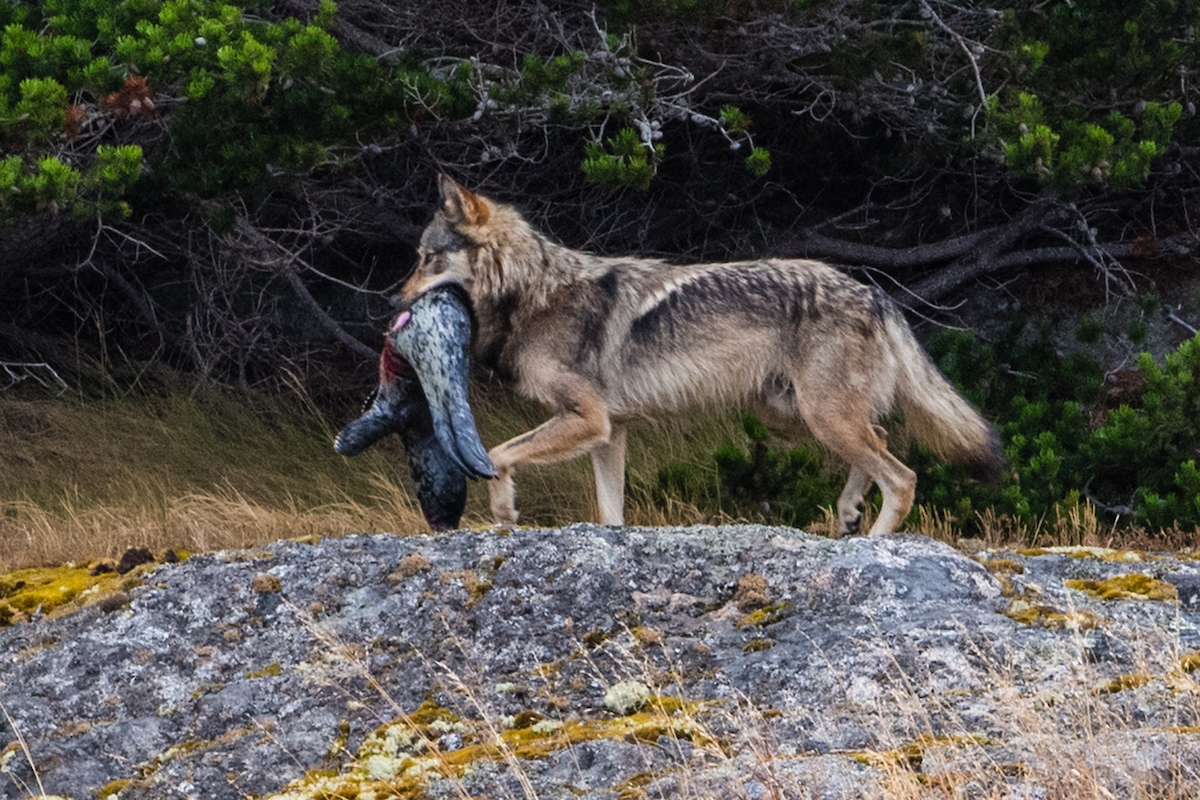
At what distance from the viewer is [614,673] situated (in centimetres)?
348

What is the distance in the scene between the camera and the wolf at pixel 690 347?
6.28m

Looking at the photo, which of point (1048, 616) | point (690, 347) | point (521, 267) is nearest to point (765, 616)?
point (1048, 616)

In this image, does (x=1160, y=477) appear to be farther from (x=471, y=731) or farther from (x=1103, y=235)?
(x=471, y=731)

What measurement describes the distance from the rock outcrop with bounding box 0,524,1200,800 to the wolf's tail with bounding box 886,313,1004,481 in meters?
1.93

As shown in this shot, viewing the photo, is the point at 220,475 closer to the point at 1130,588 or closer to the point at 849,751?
the point at 1130,588

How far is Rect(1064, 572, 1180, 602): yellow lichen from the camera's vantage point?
13.3ft

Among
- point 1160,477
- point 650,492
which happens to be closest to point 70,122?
point 650,492

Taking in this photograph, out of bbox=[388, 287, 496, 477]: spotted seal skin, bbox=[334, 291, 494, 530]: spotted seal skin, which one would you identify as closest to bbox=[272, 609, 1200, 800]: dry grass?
bbox=[388, 287, 496, 477]: spotted seal skin

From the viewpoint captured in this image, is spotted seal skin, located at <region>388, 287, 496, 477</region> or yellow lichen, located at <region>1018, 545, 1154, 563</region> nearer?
yellow lichen, located at <region>1018, 545, 1154, 563</region>

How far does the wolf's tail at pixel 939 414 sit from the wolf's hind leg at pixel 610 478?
56.2 inches

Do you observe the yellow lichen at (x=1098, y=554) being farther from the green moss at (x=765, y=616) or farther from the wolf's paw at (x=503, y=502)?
the wolf's paw at (x=503, y=502)

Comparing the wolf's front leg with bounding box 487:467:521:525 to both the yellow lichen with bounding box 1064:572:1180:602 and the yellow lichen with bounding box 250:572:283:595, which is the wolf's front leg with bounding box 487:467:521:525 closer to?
the yellow lichen with bounding box 250:572:283:595

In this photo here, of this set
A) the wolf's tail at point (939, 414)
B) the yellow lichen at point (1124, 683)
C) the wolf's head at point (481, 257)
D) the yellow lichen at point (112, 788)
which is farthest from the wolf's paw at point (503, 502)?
the yellow lichen at point (1124, 683)

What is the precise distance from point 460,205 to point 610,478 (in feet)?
4.99
